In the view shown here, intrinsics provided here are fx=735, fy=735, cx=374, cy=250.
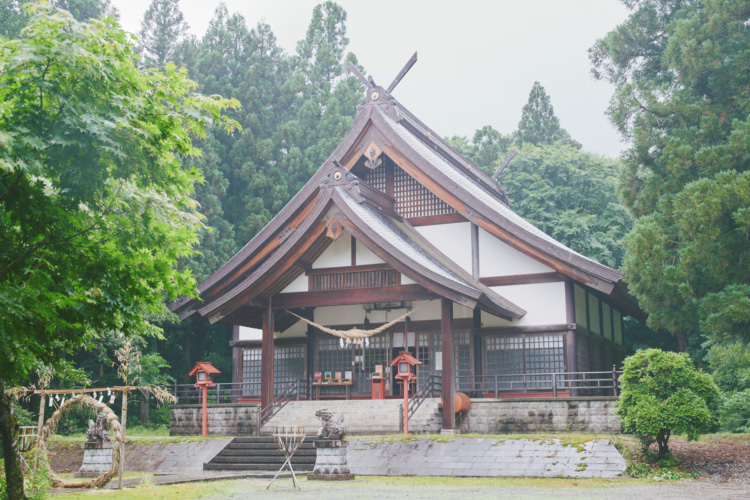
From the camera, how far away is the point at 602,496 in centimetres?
1147

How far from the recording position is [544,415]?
64.2 ft

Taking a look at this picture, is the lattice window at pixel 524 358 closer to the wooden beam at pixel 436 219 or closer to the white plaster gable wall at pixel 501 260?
the white plaster gable wall at pixel 501 260

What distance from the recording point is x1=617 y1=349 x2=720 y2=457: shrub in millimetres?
15164

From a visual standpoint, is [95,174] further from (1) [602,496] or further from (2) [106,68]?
(1) [602,496]

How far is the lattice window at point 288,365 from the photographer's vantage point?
82.6 ft

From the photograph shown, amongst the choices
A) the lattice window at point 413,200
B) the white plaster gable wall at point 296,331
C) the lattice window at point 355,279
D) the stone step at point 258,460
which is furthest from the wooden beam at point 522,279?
the stone step at point 258,460

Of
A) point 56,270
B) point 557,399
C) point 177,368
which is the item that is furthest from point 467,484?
point 177,368

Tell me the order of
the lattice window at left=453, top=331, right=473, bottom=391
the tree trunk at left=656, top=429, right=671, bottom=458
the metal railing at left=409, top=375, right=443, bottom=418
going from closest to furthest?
the tree trunk at left=656, top=429, right=671, bottom=458 < the metal railing at left=409, top=375, right=443, bottom=418 < the lattice window at left=453, top=331, right=473, bottom=391

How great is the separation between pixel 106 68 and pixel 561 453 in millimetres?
11878

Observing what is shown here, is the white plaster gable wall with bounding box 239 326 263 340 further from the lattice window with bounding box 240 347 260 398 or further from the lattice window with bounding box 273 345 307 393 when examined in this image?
the lattice window with bounding box 273 345 307 393

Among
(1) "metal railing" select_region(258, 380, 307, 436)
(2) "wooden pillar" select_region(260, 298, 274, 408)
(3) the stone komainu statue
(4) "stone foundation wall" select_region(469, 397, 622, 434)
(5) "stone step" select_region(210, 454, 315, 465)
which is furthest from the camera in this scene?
(2) "wooden pillar" select_region(260, 298, 274, 408)

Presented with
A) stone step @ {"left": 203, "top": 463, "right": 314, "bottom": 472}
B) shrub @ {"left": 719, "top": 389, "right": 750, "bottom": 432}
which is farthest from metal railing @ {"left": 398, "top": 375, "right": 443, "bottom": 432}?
shrub @ {"left": 719, "top": 389, "right": 750, "bottom": 432}

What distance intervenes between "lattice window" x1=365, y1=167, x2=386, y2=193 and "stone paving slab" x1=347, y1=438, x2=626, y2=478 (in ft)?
35.9

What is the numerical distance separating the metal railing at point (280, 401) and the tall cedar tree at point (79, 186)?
11.5 metres
